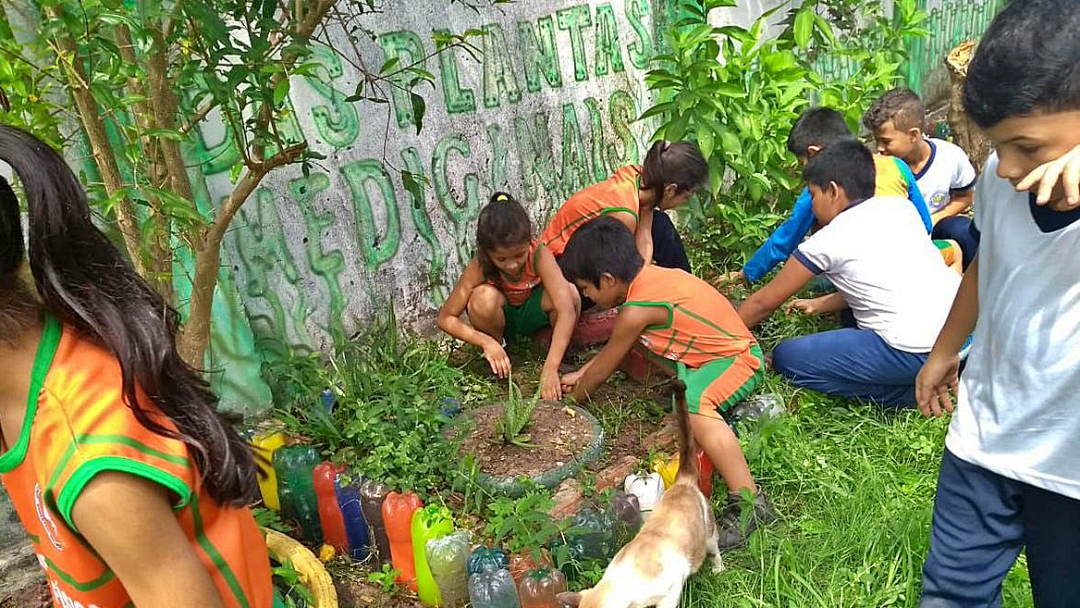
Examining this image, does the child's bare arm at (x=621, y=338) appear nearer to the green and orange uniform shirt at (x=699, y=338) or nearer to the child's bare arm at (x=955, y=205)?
the green and orange uniform shirt at (x=699, y=338)

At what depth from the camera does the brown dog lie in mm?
2107

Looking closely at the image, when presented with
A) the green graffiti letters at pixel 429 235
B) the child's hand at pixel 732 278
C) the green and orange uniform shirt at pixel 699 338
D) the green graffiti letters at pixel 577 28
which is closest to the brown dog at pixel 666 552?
the green and orange uniform shirt at pixel 699 338

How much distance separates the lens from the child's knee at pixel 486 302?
12.4ft

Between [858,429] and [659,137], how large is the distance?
161 centimetres

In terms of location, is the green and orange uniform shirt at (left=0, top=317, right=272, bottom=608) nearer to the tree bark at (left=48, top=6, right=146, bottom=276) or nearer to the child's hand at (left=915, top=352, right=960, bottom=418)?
the tree bark at (left=48, top=6, right=146, bottom=276)

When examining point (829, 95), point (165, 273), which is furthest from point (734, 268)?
point (165, 273)

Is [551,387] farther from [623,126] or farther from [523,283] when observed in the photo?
[623,126]

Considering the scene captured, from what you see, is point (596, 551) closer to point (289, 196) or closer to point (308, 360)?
point (308, 360)

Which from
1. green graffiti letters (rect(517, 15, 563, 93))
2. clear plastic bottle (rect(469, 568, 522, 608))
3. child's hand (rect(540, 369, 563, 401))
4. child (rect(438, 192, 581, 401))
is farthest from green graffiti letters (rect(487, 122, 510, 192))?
clear plastic bottle (rect(469, 568, 522, 608))

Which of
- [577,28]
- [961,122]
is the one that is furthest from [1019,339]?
[961,122]

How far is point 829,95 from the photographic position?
4.63m

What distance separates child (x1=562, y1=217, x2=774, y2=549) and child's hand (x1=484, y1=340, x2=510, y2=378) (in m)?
0.53

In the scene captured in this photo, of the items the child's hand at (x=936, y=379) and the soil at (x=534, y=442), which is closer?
the child's hand at (x=936, y=379)

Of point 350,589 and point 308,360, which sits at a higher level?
point 308,360
